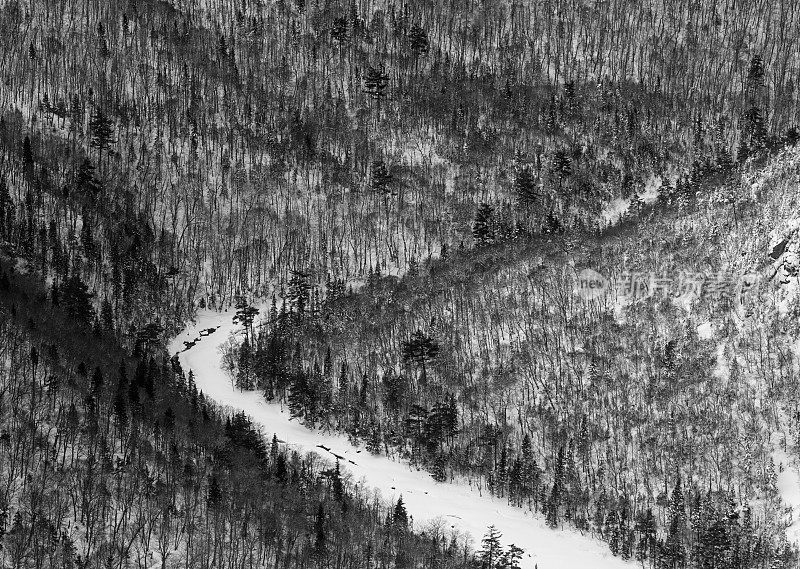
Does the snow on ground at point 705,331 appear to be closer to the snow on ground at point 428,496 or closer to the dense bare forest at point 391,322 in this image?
the dense bare forest at point 391,322

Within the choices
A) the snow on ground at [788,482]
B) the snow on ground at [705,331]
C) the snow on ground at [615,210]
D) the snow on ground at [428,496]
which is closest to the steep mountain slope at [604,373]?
the snow on ground at [705,331]

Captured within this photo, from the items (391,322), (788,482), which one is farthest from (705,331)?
(391,322)

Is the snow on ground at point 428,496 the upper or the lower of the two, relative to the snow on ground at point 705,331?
lower

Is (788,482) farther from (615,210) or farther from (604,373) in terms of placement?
(615,210)

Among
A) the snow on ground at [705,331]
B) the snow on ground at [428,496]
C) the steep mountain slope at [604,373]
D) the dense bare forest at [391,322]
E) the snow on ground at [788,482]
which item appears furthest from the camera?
the snow on ground at [705,331]

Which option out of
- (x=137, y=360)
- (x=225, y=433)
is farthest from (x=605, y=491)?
(x=137, y=360)

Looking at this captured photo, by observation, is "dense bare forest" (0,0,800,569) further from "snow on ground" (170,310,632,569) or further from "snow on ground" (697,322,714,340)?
"snow on ground" (170,310,632,569)

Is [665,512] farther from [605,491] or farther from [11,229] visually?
[11,229]

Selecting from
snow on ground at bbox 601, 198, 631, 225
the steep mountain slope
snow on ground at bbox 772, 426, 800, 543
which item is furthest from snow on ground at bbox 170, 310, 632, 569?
snow on ground at bbox 601, 198, 631, 225
